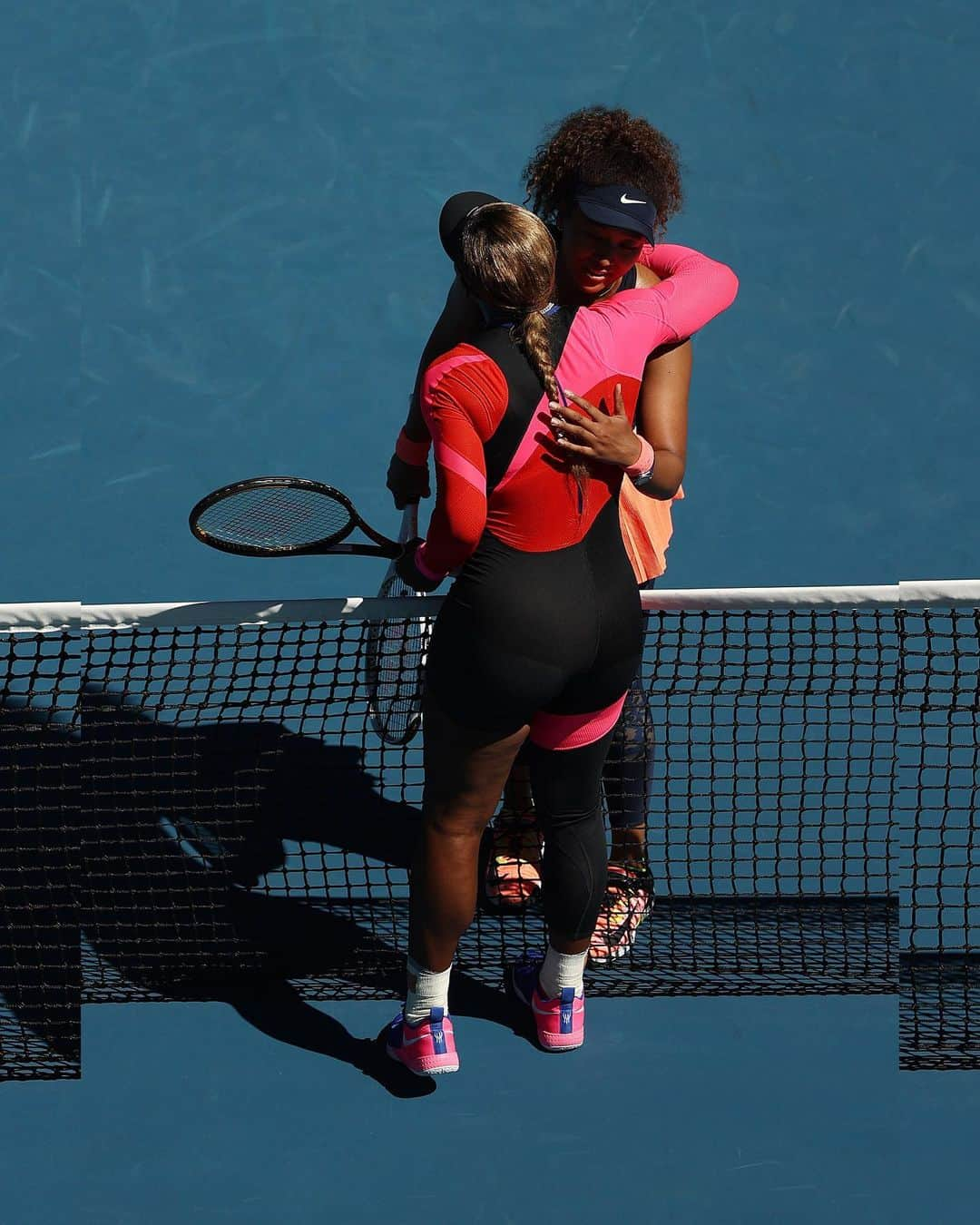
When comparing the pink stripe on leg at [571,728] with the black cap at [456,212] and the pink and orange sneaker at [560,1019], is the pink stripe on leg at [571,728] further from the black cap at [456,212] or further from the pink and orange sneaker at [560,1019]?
the black cap at [456,212]

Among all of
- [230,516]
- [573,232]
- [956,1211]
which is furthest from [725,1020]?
[573,232]

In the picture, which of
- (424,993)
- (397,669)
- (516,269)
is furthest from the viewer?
(397,669)

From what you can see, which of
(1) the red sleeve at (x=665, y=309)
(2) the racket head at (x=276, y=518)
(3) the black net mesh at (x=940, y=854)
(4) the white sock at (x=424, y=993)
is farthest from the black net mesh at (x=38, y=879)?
(3) the black net mesh at (x=940, y=854)

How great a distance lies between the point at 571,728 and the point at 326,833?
1.27m

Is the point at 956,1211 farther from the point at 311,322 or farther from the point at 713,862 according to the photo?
the point at 311,322

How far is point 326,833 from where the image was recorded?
4402mm

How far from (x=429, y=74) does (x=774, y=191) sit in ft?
4.74

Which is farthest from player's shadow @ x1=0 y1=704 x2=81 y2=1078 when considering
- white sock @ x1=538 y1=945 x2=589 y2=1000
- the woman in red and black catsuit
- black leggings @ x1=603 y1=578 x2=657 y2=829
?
black leggings @ x1=603 y1=578 x2=657 y2=829

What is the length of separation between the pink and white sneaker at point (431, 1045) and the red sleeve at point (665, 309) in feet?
5.19

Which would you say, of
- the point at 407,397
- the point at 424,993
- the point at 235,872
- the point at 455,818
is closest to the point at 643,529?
the point at 455,818

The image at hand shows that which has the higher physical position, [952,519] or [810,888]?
[952,519]

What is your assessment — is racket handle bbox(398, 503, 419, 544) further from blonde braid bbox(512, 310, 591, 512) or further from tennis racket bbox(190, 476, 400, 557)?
blonde braid bbox(512, 310, 591, 512)

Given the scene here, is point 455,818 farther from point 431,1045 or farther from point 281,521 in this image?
point 281,521

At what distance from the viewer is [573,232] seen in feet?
10.6
